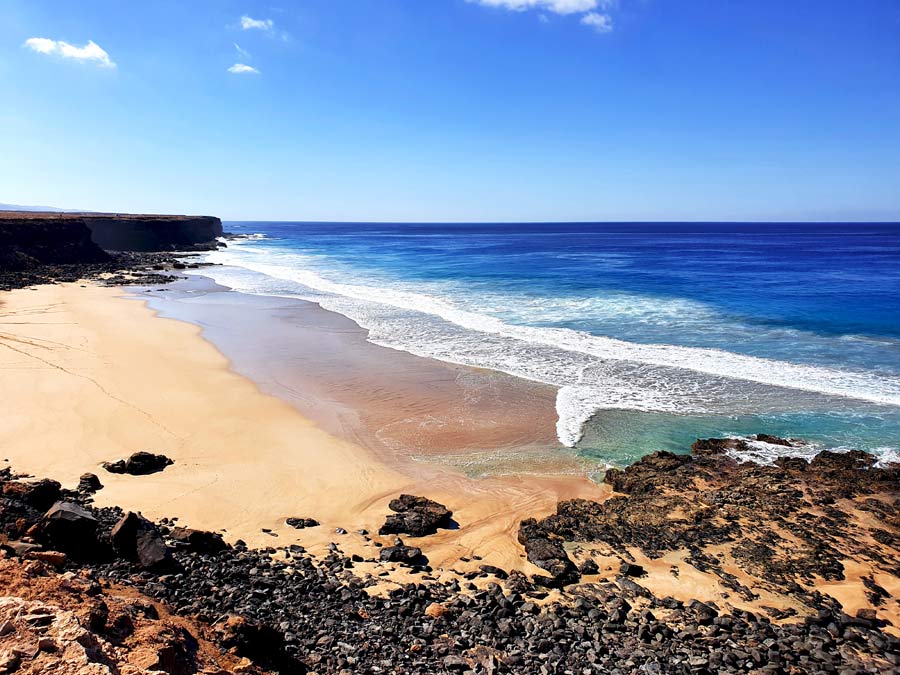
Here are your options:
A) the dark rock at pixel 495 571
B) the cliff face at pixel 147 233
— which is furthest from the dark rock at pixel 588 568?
the cliff face at pixel 147 233

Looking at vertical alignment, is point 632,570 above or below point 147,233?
below

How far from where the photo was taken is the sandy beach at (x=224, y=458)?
980cm

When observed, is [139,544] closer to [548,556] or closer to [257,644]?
[257,644]

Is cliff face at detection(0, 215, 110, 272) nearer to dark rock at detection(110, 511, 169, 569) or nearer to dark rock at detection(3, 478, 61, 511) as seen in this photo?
dark rock at detection(3, 478, 61, 511)

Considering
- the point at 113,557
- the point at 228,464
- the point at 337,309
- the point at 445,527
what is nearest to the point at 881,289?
the point at 337,309

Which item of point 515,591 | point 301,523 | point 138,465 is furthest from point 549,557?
point 138,465

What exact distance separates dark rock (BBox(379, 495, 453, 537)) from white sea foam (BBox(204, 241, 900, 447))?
16.0 feet

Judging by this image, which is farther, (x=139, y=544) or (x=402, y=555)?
(x=402, y=555)

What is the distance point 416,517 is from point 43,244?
52692 millimetres

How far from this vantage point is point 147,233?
7281 centimetres

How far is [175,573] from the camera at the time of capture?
731 centimetres

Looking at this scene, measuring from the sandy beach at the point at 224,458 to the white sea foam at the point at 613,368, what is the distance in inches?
120

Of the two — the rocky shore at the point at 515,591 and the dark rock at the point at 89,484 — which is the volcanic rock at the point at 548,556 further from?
the dark rock at the point at 89,484

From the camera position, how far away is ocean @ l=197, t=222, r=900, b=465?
1462cm
